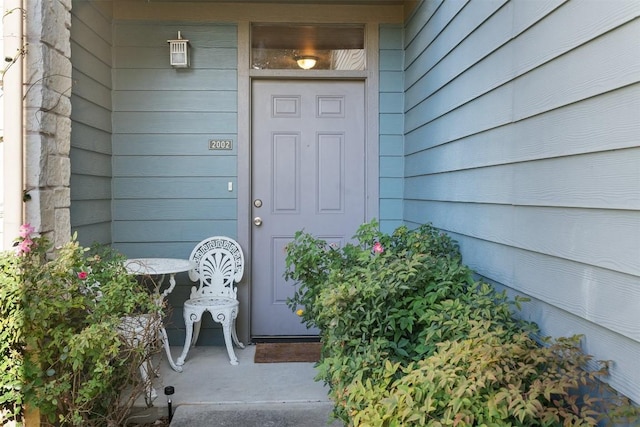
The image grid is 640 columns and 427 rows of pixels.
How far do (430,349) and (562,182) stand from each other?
75 cm

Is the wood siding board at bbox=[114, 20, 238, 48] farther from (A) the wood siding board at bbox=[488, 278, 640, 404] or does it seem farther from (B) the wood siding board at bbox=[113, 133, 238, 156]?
(A) the wood siding board at bbox=[488, 278, 640, 404]

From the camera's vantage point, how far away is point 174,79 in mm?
3768

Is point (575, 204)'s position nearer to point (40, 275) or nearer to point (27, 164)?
point (40, 275)

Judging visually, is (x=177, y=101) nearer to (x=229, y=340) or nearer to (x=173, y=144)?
(x=173, y=144)

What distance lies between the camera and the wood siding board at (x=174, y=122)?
12.3 ft

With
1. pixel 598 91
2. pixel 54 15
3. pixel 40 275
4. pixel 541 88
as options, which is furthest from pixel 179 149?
pixel 598 91

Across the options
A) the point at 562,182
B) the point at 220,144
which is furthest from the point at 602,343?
the point at 220,144

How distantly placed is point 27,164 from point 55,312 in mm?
729

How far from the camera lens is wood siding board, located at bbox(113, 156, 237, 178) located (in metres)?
3.75

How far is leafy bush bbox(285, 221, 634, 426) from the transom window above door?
1805 millimetres

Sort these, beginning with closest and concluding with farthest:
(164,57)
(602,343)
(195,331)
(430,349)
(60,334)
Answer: (602,343), (430,349), (60,334), (195,331), (164,57)

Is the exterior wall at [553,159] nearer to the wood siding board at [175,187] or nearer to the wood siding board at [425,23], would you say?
the wood siding board at [425,23]

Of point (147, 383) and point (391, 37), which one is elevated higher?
point (391, 37)

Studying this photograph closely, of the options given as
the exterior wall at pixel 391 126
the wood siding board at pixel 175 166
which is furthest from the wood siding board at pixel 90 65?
the exterior wall at pixel 391 126
